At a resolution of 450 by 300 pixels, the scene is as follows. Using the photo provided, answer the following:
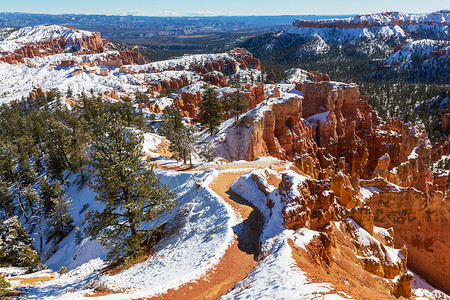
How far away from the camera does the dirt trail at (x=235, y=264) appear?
14.6 m

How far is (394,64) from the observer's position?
19450cm

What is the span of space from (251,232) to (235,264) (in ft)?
11.7

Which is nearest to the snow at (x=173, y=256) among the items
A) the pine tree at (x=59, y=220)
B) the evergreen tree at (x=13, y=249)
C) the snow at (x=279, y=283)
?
the evergreen tree at (x=13, y=249)

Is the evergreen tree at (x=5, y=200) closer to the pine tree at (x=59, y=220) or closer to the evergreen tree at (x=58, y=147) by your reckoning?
the evergreen tree at (x=58, y=147)

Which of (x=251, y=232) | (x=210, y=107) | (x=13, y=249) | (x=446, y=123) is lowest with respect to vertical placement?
(x=446, y=123)

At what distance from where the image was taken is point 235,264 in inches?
650

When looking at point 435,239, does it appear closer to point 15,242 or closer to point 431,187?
point 431,187

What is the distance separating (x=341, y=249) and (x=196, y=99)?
302 feet

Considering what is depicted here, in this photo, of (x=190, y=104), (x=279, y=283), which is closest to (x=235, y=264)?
(x=279, y=283)

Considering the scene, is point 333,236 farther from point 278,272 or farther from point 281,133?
point 281,133

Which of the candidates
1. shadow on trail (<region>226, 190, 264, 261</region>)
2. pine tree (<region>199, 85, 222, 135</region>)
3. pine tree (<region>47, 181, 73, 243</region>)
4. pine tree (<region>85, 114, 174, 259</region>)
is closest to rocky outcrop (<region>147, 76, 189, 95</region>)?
pine tree (<region>199, 85, 222, 135</region>)

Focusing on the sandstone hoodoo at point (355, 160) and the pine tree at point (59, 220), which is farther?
the pine tree at point (59, 220)

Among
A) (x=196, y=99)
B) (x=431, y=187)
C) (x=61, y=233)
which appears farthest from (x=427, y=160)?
(x=196, y=99)

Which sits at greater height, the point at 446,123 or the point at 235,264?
the point at 235,264
